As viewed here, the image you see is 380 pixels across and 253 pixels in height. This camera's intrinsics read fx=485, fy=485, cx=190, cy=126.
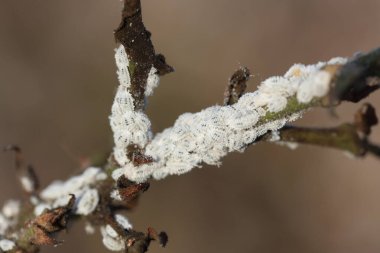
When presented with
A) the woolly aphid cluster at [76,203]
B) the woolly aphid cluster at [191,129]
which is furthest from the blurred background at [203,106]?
the woolly aphid cluster at [191,129]

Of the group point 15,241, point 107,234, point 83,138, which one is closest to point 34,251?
point 15,241

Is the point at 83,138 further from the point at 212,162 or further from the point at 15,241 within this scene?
the point at 212,162

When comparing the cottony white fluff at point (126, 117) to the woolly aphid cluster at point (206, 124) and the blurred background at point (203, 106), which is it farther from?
the blurred background at point (203, 106)

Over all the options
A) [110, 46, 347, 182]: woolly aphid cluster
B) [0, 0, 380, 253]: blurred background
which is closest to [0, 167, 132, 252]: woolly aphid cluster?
[110, 46, 347, 182]: woolly aphid cluster

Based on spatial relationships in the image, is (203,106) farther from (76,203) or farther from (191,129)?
(191,129)

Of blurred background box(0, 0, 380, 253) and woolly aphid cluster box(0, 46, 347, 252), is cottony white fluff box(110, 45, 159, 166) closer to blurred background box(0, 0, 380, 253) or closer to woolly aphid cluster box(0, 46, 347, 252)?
woolly aphid cluster box(0, 46, 347, 252)
